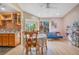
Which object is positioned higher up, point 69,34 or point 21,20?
point 21,20

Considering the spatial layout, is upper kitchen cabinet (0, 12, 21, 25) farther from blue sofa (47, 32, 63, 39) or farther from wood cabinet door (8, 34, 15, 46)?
blue sofa (47, 32, 63, 39)

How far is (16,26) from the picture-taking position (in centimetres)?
303

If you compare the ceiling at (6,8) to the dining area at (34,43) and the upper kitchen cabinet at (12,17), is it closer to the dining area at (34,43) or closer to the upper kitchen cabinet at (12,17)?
the upper kitchen cabinet at (12,17)

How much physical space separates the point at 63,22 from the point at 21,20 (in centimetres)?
91

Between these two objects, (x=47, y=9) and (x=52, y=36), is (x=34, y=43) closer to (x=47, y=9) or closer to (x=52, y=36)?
(x=52, y=36)

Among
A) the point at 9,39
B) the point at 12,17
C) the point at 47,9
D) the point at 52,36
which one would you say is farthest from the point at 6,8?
the point at 52,36

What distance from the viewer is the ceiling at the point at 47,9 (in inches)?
119

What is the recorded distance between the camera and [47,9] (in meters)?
3.05

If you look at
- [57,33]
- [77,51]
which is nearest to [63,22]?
[57,33]

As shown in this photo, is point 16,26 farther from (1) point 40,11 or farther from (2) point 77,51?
(2) point 77,51

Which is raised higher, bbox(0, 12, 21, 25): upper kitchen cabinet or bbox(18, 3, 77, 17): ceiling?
bbox(18, 3, 77, 17): ceiling

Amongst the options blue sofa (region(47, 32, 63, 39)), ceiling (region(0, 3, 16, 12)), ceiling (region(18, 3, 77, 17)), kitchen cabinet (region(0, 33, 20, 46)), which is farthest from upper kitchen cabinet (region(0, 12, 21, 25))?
blue sofa (region(47, 32, 63, 39))

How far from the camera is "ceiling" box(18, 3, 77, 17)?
3012 mm
